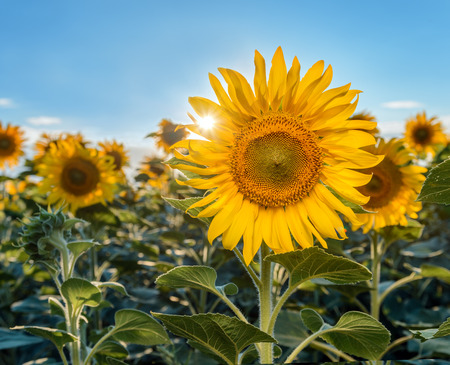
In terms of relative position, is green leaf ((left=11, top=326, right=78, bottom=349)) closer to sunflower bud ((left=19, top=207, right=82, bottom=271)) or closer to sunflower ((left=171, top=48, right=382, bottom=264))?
sunflower bud ((left=19, top=207, right=82, bottom=271))

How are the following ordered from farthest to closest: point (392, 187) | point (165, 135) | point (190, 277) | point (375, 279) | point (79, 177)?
point (165, 135), point (79, 177), point (392, 187), point (375, 279), point (190, 277)

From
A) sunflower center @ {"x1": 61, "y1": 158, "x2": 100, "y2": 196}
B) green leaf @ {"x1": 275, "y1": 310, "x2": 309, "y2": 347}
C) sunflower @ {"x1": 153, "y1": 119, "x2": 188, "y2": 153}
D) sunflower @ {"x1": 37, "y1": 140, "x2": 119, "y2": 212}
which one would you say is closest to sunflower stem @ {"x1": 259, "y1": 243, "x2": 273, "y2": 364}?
green leaf @ {"x1": 275, "y1": 310, "x2": 309, "y2": 347}

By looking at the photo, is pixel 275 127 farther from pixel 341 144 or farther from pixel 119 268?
pixel 119 268

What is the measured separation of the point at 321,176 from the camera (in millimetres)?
1405

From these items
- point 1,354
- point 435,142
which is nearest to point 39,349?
point 1,354

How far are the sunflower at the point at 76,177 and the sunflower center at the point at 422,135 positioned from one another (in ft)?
16.0

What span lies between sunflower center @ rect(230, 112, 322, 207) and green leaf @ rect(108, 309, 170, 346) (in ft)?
2.19

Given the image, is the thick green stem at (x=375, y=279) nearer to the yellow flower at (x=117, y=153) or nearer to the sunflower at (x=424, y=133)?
the yellow flower at (x=117, y=153)

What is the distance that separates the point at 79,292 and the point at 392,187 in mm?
1867

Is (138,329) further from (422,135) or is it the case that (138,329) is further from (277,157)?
(422,135)

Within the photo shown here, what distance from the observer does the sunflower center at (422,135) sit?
6523mm

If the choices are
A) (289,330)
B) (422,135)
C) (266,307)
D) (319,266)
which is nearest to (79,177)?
(289,330)

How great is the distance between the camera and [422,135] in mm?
6531

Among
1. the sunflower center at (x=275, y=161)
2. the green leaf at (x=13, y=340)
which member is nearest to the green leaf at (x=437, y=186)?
the sunflower center at (x=275, y=161)
